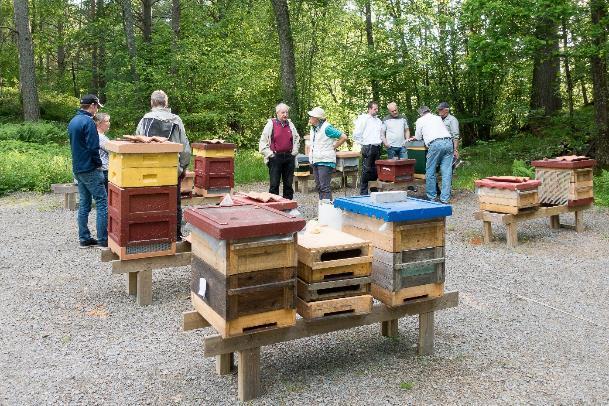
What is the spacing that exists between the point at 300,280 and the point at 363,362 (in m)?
1.06

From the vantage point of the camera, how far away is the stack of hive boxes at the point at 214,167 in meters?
9.81

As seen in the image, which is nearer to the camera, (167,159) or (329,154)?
(167,159)

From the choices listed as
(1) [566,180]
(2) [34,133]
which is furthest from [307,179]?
(2) [34,133]

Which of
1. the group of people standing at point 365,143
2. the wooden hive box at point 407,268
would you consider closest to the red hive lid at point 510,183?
the group of people standing at point 365,143

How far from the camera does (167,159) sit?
6.29 m

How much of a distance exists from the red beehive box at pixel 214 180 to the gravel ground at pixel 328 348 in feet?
8.13

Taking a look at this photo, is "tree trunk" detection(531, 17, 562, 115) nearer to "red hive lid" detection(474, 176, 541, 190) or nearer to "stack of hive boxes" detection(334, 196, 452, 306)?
"red hive lid" detection(474, 176, 541, 190)

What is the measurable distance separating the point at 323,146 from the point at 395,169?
2932 mm

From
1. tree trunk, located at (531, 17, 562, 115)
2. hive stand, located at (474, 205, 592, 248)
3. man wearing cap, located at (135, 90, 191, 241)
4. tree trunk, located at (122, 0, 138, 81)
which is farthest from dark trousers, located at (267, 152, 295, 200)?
tree trunk, located at (122, 0, 138, 81)

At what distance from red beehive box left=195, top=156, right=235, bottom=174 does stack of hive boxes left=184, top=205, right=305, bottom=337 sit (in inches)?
224

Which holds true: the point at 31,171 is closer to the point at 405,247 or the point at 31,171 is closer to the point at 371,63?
the point at 371,63

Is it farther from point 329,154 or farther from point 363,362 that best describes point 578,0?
point 363,362

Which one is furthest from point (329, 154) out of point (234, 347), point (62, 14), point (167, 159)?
point (62, 14)

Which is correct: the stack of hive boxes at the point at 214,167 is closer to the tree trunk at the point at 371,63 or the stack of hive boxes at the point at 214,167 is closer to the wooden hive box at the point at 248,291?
the wooden hive box at the point at 248,291
